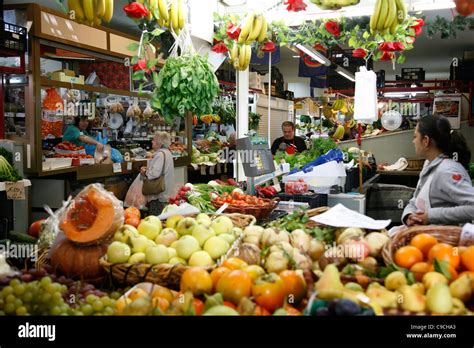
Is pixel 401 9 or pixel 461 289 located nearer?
pixel 461 289

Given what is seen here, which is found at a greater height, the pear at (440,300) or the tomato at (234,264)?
the tomato at (234,264)

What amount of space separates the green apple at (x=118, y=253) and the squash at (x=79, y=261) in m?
0.11

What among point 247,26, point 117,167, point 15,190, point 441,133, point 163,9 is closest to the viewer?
point 441,133

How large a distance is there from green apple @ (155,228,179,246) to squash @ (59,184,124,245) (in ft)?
0.72

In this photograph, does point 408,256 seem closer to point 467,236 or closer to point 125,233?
point 467,236

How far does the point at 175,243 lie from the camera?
2531 millimetres

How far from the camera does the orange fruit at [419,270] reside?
2.23 m

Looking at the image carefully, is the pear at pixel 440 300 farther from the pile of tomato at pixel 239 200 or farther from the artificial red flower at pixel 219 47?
the artificial red flower at pixel 219 47

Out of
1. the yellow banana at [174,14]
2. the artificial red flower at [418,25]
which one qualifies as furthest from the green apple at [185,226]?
the artificial red flower at [418,25]

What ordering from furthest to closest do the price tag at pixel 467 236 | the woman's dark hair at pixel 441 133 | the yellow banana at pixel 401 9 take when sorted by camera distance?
the yellow banana at pixel 401 9, the woman's dark hair at pixel 441 133, the price tag at pixel 467 236

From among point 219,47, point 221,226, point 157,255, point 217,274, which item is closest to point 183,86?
point 219,47

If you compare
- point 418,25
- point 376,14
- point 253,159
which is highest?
point 418,25

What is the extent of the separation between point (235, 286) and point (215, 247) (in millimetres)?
504

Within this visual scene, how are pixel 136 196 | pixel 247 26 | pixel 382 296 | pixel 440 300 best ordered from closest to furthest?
1. pixel 440 300
2. pixel 382 296
3. pixel 247 26
4. pixel 136 196
